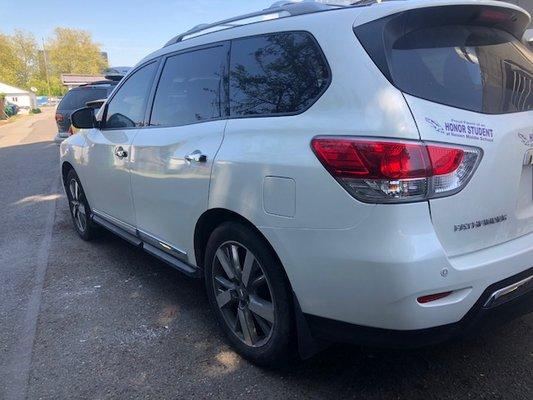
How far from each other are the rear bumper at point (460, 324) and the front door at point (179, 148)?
104cm

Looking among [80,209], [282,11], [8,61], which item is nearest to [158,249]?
[282,11]

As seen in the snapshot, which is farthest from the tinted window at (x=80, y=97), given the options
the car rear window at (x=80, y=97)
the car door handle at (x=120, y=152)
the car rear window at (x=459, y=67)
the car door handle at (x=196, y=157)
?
the car rear window at (x=459, y=67)

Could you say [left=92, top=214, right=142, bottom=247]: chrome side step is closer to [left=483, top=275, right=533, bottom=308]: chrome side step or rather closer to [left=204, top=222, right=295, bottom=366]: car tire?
[left=204, top=222, right=295, bottom=366]: car tire

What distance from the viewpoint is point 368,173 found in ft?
6.77

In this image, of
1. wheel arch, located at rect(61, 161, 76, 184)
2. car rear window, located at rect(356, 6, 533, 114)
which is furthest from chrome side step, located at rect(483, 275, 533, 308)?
wheel arch, located at rect(61, 161, 76, 184)

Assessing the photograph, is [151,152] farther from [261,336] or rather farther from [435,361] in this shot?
[435,361]

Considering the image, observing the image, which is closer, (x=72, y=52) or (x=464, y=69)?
(x=464, y=69)

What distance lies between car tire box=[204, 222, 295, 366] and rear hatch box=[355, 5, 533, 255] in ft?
2.88

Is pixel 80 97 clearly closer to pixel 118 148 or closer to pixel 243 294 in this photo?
pixel 118 148

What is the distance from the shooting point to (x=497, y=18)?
2480 millimetres

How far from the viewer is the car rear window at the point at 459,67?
2.15m

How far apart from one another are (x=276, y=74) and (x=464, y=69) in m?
0.90

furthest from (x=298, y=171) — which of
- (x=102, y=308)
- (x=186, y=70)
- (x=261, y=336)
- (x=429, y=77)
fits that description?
(x=102, y=308)

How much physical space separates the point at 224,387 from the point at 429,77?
6.16ft
